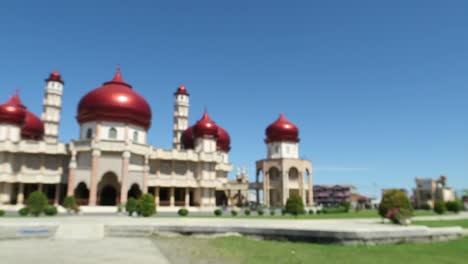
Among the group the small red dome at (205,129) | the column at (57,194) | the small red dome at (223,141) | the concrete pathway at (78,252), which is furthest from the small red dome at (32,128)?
the concrete pathway at (78,252)

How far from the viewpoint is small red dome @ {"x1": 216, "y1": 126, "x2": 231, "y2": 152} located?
62.4 m

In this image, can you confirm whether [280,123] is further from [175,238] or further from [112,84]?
[175,238]

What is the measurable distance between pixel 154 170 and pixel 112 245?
118ft

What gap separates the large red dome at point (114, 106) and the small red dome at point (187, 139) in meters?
13.5

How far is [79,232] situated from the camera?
12.9 meters

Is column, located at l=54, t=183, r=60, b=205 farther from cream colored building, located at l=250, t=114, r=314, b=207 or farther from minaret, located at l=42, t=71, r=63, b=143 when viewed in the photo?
cream colored building, located at l=250, t=114, r=314, b=207

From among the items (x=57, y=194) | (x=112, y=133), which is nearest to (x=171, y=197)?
(x=112, y=133)

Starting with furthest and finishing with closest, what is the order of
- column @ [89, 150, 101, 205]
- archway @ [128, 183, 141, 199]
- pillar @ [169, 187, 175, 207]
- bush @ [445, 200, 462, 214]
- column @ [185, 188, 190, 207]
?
column @ [185, 188, 190, 207] < pillar @ [169, 187, 175, 207] < archway @ [128, 183, 141, 199] < bush @ [445, 200, 462, 214] < column @ [89, 150, 101, 205]

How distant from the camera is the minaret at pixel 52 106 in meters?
50.2

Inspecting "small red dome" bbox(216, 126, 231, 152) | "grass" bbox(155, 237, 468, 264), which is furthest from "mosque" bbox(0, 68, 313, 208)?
"grass" bbox(155, 237, 468, 264)

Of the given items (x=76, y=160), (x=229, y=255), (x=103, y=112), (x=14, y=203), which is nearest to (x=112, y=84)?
(x=103, y=112)

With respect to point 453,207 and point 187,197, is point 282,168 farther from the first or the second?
point 453,207

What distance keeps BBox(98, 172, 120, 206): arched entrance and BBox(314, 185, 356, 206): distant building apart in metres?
77.4

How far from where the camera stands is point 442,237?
1251cm
